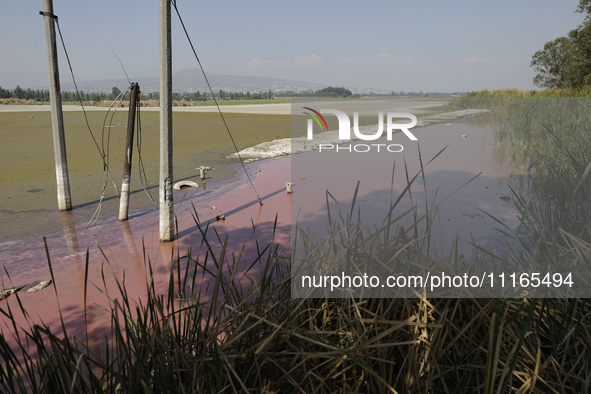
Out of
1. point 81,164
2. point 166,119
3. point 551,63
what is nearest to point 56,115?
point 166,119

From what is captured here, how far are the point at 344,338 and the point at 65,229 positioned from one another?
610 cm

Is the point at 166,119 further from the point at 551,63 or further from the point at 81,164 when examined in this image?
the point at 551,63

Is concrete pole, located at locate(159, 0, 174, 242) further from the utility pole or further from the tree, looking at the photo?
the tree

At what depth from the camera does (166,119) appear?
5785 mm

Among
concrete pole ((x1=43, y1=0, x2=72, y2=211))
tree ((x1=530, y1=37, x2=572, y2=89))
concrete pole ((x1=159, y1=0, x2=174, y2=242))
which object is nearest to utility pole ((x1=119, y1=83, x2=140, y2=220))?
concrete pole ((x1=159, y1=0, x2=174, y2=242))

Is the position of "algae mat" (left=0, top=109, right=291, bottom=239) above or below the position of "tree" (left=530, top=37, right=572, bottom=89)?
below

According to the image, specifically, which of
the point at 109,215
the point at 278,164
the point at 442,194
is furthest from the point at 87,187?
the point at 442,194

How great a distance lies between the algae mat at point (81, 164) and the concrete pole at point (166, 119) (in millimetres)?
846

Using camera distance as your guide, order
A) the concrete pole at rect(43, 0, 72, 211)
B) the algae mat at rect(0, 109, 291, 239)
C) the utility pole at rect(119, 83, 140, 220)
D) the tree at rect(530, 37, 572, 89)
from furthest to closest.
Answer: the tree at rect(530, 37, 572, 89)
the algae mat at rect(0, 109, 291, 239)
the concrete pole at rect(43, 0, 72, 211)
the utility pole at rect(119, 83, 140, 220)

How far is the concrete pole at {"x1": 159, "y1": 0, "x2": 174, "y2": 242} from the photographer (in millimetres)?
5699

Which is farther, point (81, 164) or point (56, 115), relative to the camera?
point (81, 164)

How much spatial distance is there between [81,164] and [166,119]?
302 inches

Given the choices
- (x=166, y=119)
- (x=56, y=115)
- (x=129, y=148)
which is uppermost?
(x=56, y=115)

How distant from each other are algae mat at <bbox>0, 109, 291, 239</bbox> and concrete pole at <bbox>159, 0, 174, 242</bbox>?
2.77ft
